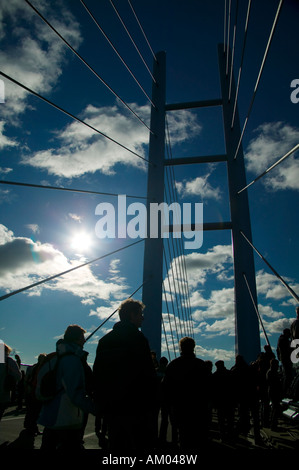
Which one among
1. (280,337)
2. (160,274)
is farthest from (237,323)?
(160,274)

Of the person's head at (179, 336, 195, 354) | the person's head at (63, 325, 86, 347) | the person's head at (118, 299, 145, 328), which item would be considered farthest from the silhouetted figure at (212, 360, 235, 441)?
the person's head at (118, 299, 145, 328)

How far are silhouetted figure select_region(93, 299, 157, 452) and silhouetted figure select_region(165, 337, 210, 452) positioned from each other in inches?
18.6

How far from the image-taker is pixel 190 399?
83.7 inches

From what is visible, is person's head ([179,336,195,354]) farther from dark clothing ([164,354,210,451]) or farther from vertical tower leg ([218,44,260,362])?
vertical tower leg ([218,44,260,362])

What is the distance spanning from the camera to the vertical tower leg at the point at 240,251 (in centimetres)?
453

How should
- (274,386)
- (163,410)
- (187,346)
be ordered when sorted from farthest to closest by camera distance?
(274,386) < (163,410) < (187,346)

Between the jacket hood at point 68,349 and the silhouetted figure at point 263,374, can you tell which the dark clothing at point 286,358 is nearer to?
the silhouetted figure at point 263,374

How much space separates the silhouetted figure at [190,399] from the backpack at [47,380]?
75 cm

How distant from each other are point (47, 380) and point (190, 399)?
91 centimetres

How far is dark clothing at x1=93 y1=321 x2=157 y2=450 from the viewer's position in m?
1.62

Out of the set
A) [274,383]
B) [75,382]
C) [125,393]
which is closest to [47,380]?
[75,382]

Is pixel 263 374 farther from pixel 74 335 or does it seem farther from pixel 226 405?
pixel 74 335

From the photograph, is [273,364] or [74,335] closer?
[74,335]

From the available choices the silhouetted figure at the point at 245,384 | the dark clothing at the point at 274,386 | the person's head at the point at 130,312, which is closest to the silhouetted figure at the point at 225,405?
the silhouetted figure at the point at 245,384
